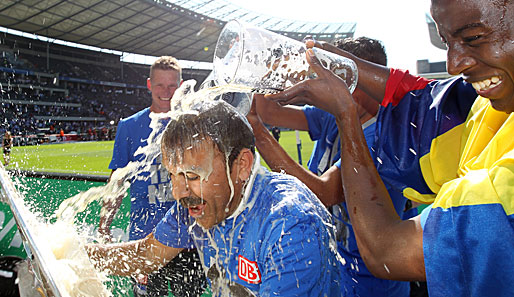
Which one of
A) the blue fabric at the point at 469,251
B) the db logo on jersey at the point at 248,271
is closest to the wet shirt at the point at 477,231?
the blue fabric at the point at 469,251

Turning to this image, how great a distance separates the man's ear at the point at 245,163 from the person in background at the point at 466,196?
0.52 m

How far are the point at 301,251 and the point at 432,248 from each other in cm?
55

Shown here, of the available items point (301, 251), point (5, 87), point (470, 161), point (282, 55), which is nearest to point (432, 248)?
point (470, 161)

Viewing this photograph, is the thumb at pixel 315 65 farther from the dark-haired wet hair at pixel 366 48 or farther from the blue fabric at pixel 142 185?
the blue fabric at pixel 142 185

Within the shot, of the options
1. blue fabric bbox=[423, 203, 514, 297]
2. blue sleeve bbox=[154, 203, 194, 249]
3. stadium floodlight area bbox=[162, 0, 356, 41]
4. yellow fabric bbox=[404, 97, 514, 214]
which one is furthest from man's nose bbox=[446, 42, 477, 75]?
stadium floodlight area bbox=[162, 0, 356, 41]

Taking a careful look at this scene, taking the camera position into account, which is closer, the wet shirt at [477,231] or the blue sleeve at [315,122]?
the wet shirt at [477,231]

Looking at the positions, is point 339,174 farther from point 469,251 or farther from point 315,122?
point 469,251

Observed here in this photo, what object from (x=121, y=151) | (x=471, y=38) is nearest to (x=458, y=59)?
(x=471, y=38)

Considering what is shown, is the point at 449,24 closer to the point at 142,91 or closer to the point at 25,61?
the point at 25,61

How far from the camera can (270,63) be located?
177 centimetres

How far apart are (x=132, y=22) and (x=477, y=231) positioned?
1316 inches

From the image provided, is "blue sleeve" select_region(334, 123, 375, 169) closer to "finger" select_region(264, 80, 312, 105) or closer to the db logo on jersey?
"finger" select_region(264, 80, 312, 105)

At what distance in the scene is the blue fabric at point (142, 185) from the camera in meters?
3.16

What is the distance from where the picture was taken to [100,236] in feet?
10.6
